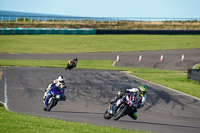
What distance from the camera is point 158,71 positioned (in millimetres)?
38781

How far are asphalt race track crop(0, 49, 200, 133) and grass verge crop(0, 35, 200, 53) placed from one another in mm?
27720

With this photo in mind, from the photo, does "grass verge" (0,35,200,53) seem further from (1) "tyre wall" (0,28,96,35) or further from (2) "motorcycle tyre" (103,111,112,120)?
(2) "motorcycle tyre" (103,111,112,120)

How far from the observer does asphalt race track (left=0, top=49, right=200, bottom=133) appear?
1568 centimetres

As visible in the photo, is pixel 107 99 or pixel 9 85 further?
pixel 9 85

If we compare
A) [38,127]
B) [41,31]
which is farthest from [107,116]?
[41,31]

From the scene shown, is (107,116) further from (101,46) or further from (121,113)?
(101,46)

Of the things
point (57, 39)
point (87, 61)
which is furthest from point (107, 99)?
point (57, 39)

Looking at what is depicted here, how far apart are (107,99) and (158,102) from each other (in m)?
2.91

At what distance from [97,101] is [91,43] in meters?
46.7

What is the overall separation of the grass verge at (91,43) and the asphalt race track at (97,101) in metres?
27.7

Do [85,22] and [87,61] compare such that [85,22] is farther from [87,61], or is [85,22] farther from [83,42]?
[87,61]

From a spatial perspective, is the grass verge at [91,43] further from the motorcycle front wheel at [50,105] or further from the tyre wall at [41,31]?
the motorcycle front wheel at [50,105]

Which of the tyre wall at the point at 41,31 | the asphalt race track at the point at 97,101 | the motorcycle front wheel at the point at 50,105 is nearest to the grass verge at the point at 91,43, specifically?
the tyre wall at the point at 41,31

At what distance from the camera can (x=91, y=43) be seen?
66.9 metres
